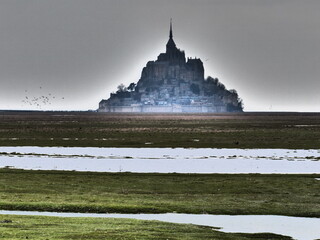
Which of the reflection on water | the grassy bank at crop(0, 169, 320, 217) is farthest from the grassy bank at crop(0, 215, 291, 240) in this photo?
the grassy bank at crop(0, 169, 320, 217)

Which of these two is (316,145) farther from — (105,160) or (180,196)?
(180,196)

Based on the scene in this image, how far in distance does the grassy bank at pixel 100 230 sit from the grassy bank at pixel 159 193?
378 centimetres

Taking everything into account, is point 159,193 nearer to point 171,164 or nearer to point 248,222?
point 248,222

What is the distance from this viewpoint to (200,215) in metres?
25.0

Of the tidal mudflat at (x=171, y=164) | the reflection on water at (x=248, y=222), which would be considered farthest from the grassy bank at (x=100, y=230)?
the tidal mudflat at (x=171, y=164)

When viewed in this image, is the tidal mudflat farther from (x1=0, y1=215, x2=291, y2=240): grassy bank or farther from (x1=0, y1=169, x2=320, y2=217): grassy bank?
(x1=0, y1=215, x2=291, y2=240): grassy bank

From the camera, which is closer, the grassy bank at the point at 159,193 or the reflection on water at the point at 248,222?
the reflection on water at the point at 248,222

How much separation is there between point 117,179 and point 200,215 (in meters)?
13.3

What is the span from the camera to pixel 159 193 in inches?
1266

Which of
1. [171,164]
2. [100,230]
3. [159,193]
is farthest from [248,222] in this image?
[171,164]

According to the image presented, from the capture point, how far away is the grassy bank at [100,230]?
18656 millimetres

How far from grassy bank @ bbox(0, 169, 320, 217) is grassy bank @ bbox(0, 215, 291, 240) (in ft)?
12.4

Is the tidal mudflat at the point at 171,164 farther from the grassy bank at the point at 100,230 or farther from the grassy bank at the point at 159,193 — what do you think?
the grassy bank at the point at 100,230

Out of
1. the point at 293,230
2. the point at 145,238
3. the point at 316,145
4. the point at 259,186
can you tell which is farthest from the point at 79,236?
the point at 316,145
